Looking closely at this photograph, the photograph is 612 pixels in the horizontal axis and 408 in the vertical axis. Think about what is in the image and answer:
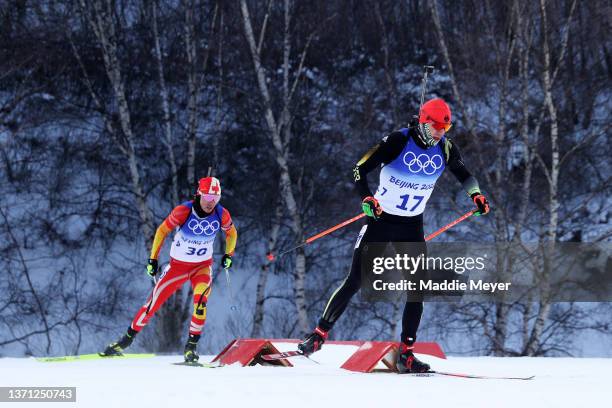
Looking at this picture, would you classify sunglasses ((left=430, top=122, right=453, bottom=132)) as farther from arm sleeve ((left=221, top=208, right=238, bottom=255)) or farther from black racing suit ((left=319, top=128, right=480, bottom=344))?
arm sleeve ((left=221, top=208, right=238, bottom=255))

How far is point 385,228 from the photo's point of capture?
657 cm

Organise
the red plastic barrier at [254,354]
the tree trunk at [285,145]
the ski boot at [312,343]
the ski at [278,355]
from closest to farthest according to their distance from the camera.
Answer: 1. the ski boot at [312,343]
2. the ski at [278,355]
3. the red plastic barrier at [254,354]
4. the tree trunk at [285,145]

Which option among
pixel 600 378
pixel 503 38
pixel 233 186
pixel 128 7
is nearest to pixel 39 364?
pixel 600 378

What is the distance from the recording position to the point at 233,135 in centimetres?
1886

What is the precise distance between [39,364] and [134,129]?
38.8 feet

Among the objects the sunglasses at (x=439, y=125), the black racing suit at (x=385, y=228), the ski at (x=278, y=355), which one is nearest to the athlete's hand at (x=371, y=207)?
the black racing suit at (x=385, y=228)

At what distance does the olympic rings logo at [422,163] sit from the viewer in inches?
258

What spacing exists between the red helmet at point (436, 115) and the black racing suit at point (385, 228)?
17 centimetres

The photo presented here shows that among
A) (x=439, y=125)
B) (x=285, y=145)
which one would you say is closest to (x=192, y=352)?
(x=439, y=125)

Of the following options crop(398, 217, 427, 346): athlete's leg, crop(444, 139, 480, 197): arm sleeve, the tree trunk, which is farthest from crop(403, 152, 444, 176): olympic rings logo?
the tree trunk

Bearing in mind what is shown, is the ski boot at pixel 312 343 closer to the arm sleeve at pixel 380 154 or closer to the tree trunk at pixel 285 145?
the arm sleeve at pixel 380 154

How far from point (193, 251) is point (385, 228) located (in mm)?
2539
